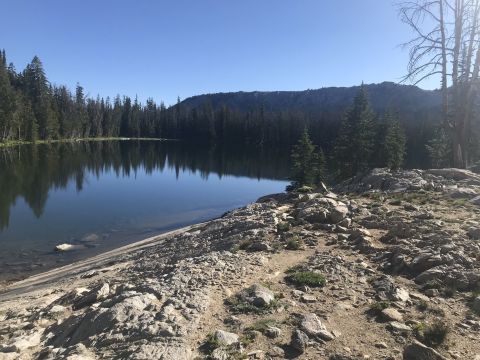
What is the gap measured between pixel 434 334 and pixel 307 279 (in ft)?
12.1

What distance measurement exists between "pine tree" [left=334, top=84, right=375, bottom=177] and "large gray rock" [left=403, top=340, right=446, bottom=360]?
4508 cm

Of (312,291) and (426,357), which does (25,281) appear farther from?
(426,357)

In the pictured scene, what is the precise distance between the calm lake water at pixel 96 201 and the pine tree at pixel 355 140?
40.5ft

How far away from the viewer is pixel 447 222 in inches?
560

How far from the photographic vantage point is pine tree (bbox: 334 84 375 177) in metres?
50.4

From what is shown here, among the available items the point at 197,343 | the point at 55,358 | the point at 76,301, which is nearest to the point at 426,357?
the point at 197,343

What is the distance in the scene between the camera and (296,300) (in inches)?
384

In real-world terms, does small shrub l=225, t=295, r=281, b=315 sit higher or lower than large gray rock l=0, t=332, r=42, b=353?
higher

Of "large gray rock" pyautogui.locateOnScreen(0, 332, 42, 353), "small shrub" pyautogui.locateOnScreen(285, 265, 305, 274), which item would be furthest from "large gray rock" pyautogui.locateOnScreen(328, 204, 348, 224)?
"large gray rock" pyautogui.locateOnScreen(0, 332, 42, 353)

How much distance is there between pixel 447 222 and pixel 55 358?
12974mm

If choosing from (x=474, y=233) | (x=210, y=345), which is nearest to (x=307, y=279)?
(x=210, y=345)

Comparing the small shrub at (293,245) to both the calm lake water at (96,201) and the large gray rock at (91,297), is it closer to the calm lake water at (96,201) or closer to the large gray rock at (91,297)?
the large gray rock at (91,297)

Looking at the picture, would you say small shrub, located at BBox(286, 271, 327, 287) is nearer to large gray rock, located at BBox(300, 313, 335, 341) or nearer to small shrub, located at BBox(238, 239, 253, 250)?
large gray rock, located at BBox(300, 313, 335, 341)

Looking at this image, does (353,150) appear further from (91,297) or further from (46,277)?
(91,297)
